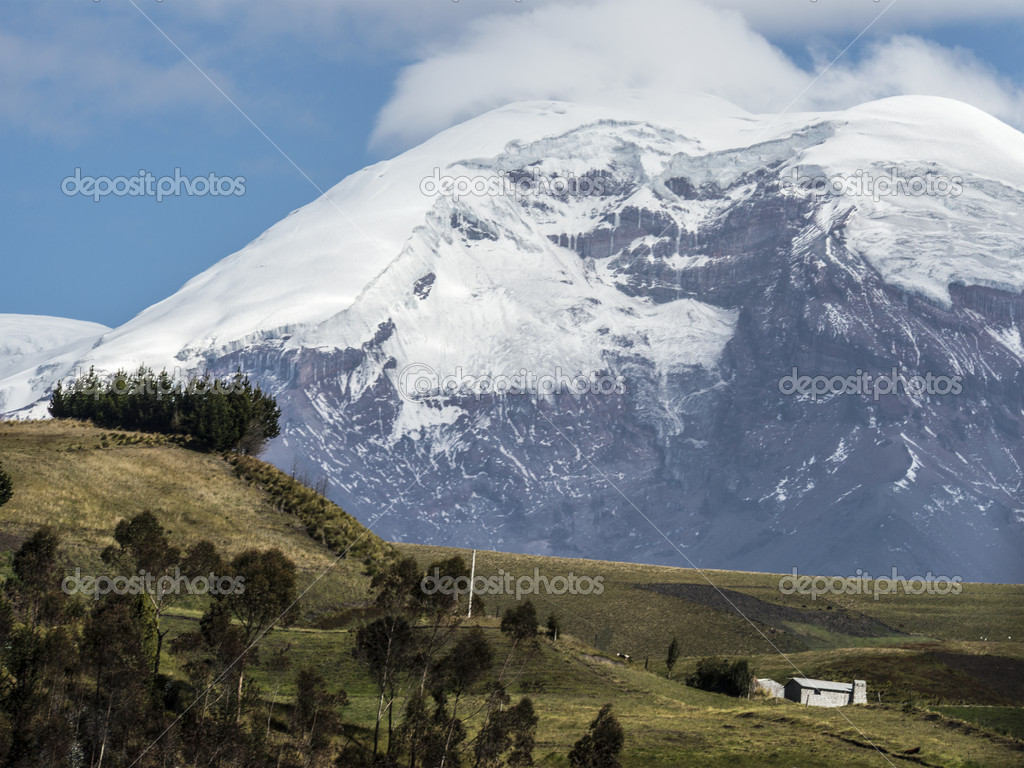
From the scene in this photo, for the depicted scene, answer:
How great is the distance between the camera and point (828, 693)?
Result: 257 feet

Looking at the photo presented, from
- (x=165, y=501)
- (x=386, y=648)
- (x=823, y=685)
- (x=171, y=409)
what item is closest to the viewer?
(x=386, y=648)

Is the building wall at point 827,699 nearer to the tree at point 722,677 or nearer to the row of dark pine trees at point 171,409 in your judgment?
the tree at point 722,677

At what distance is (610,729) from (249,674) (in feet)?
76.3

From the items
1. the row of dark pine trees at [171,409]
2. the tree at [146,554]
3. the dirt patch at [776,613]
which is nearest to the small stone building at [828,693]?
the tree at [146,554]

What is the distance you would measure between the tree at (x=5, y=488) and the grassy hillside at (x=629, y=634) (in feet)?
4.26

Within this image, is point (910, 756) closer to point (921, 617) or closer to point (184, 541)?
point (184, 541)

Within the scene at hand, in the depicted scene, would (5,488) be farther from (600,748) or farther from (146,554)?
(600,748)

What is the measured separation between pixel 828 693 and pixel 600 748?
2985cm

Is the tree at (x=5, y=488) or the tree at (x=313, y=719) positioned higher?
the tree at (x=5, y=488)

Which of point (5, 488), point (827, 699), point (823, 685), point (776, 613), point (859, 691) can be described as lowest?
point (827, 699)

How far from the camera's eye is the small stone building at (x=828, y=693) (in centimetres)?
7762

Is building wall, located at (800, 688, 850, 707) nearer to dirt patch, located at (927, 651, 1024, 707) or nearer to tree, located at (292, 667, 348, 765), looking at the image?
dirt patch, located at (927, 651, 1024, 707)

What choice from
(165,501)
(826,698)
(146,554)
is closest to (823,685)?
(826,698)

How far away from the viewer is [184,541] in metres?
91.4
